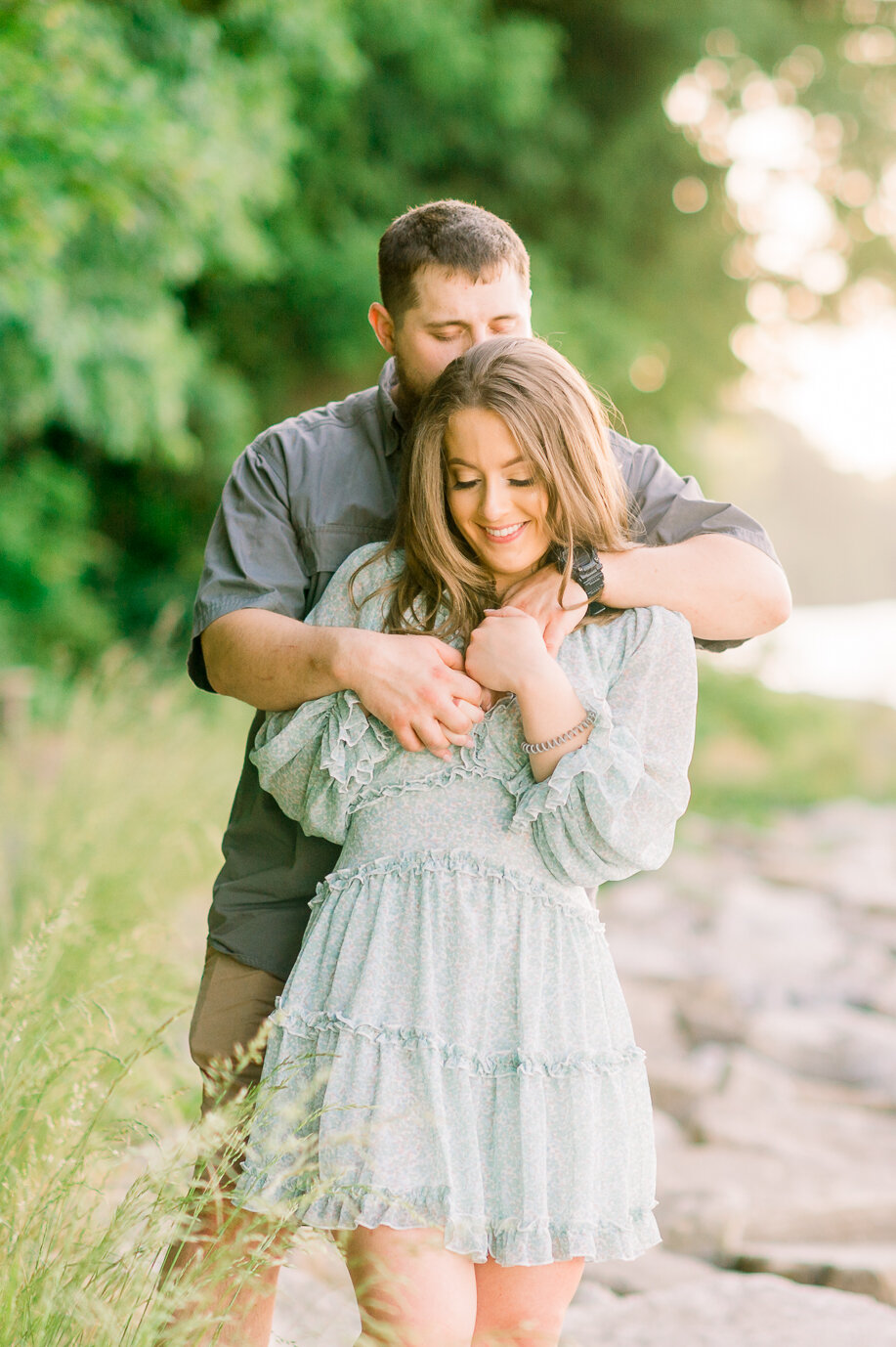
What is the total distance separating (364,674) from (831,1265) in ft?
7.69

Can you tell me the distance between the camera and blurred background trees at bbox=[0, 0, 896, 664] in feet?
21.7

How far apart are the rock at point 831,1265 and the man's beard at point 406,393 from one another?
2.45m

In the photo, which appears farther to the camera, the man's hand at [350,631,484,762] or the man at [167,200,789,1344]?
the man at [167,200,789,1344]

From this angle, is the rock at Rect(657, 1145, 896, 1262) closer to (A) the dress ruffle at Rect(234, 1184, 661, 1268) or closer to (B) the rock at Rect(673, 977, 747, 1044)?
(B) the rock at Rect(673, 977, 747, 1044)

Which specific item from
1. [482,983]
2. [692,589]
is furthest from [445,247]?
[482,983]

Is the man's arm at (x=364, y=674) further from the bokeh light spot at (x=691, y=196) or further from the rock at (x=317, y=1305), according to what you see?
the bokeh light spot at (x=691, y=196)

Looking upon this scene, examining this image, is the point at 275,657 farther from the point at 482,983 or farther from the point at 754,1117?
the point at 754,1117

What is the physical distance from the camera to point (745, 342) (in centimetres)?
1384

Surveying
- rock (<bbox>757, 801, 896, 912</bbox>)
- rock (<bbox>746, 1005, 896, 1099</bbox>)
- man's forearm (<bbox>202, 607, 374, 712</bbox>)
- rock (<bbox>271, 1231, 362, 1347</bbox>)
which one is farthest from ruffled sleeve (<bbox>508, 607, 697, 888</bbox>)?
rock (<bbox>757, 801, 896, 912</bbox>)

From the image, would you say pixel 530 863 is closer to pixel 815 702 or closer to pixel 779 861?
pixel 779 861

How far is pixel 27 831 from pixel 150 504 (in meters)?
7.18

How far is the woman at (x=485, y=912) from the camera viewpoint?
184cm

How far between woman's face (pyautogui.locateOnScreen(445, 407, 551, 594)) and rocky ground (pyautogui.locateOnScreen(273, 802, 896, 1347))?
1.07m

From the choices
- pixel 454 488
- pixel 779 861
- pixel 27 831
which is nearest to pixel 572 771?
pixel 454 488
